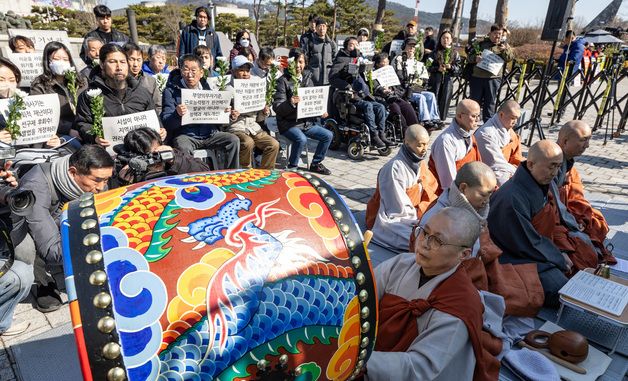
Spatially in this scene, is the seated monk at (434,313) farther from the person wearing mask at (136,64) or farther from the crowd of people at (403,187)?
the person wearing mask at (136,64)

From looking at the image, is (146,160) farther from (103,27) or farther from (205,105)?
(103,27)

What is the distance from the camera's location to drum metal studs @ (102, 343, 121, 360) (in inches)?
38.0

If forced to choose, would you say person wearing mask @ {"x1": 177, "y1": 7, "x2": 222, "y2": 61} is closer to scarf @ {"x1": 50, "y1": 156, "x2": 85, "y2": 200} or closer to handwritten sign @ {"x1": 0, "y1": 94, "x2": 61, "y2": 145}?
handwritten sign @ {"x1": 0, "y1": 94, "x2": 61, "y2": 145}

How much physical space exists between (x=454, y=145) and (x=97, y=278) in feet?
13.8

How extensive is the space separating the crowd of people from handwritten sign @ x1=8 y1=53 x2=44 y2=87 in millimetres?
456

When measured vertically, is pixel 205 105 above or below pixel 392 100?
above

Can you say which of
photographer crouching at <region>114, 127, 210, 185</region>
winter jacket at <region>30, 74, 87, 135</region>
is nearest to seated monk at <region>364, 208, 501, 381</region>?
photographer crouching at <region>114, 127, 210, 185</region>

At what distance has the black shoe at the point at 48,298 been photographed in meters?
3.03

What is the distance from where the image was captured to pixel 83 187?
106 inches

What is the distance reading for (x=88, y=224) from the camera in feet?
3.64

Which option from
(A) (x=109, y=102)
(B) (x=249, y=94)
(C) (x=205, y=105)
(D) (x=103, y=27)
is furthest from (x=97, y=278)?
(D) (x=103, y=27)

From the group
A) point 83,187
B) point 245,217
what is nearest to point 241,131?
point 83,187

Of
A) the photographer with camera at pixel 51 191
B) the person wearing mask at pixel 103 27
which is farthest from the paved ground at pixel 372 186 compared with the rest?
the person wearing mask at pixel 103 27

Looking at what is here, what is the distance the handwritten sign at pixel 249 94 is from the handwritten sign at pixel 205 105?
0.31m
